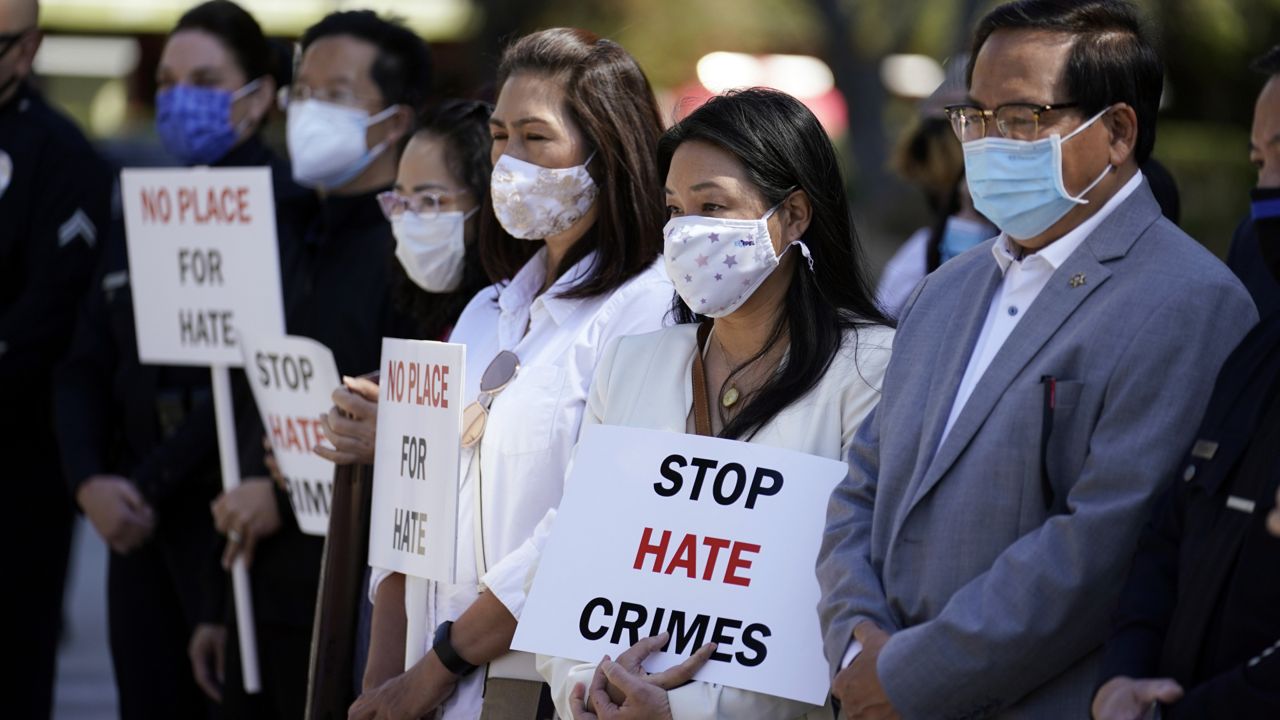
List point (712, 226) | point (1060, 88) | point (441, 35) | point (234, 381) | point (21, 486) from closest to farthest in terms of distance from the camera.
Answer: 1. point (1060, 88)
2. point (712, 226)
3. point (234, 381)
4. point (21, 486)
5. point (441, 35)

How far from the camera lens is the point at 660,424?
3756mm

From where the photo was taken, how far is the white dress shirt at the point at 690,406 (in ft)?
11.2

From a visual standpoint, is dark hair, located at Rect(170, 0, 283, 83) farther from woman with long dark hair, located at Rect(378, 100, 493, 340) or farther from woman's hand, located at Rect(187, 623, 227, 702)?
woman's hand, located at Rect(187, 623, 227, 702)

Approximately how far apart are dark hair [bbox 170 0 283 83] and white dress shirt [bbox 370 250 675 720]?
234 cm

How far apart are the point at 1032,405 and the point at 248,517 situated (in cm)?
295

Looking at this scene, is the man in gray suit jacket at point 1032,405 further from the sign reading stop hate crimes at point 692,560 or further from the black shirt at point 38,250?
the black shirt at point 38,250

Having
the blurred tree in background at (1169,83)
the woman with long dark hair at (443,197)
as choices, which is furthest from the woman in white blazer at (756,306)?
the blurred tree in background at (1169,83)

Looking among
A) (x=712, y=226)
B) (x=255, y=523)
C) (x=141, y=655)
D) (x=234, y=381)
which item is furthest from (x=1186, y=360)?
(x=141, y=655)

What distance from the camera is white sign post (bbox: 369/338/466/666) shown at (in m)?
4.11

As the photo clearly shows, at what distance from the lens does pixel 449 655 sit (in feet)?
13.3

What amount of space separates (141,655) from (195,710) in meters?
0.28

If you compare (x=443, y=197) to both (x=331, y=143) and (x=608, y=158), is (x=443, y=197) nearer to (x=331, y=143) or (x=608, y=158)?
(x=608, y=158)

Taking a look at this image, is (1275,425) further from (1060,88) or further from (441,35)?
(441,35)

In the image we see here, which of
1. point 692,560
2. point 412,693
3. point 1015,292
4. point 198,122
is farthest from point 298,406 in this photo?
point 1015,292
